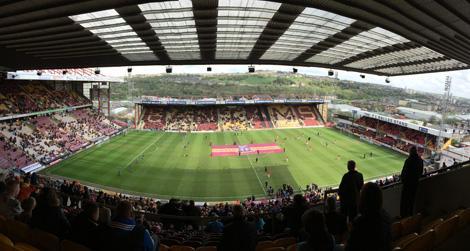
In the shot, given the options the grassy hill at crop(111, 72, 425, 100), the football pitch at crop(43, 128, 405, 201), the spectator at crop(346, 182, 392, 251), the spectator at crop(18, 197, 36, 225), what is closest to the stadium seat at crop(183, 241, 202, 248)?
the spectator at crop(18, 197, 36, 225)

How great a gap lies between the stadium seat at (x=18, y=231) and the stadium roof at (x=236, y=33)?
6466 millimetres

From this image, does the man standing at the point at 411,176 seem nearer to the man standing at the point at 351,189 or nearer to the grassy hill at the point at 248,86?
the man standing at the point at 351,189

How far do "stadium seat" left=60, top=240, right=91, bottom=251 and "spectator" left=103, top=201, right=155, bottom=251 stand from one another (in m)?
0.53

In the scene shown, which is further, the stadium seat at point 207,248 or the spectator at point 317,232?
the stadium seat at point 207,248

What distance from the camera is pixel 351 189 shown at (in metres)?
5.56

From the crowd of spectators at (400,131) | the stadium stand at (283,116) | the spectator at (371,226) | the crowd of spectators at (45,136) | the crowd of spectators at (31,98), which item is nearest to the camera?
the spectator at (371,226)

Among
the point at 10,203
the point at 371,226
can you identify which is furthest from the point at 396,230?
the point at 10,203

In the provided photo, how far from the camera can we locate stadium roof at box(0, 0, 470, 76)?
9367 mm

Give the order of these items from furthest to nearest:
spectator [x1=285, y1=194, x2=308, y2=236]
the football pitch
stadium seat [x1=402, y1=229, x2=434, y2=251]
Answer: the football pitch < spectator [x1=285, y1=194, x2=308, y2=236] < stadium seat [x1=402, y1=229, x2=434, y2=251]

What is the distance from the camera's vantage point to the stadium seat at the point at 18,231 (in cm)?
437

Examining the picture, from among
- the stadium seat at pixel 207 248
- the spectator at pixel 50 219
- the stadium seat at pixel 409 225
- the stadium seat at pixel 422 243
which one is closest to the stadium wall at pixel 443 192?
the stadium seat at pixel 409 225

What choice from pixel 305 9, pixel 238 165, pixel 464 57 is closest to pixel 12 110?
pixel 238 165

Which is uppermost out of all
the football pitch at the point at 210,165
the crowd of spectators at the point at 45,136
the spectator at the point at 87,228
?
the spectator at the point at 87,228

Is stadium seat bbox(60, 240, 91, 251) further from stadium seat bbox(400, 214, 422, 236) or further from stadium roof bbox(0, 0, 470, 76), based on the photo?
stadium roof bbox(0, 0, 470, 76)
